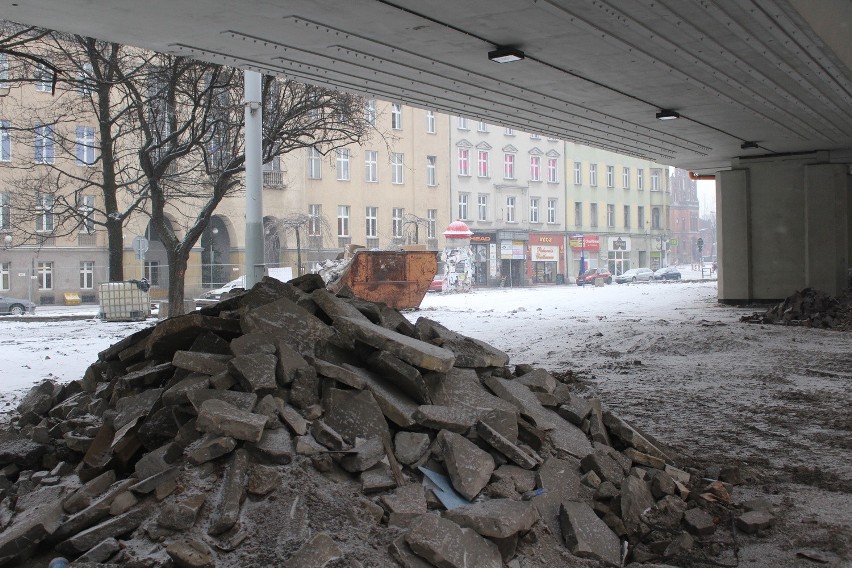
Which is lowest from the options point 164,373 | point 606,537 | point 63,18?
point 606,537

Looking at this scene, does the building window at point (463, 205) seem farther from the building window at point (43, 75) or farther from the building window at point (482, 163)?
the building window at point (43, 75)

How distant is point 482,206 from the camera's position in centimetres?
5331

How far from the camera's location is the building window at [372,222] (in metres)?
47.7

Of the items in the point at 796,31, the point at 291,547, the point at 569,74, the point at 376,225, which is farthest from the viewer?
the point at 376,225

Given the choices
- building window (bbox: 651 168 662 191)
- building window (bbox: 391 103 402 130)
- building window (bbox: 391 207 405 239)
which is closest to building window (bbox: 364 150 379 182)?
building window (bbox: 391 103 402 130)

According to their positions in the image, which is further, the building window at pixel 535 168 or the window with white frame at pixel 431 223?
the building window at pixel 535 168

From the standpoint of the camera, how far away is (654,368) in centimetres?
1114

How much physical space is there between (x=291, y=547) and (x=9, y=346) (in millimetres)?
12377

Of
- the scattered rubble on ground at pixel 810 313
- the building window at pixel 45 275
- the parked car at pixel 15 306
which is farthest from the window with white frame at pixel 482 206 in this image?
the scattered rubble on ground at pixel 810 313

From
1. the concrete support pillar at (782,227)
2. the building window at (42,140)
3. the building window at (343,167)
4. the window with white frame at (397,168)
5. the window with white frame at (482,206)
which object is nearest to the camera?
the building window at (42,140)

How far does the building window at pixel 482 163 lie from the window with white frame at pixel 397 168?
6.55m

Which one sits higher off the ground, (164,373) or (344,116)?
(344,116)

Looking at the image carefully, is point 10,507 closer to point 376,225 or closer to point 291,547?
point 291,547

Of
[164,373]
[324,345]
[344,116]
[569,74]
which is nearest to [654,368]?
[569,74]
